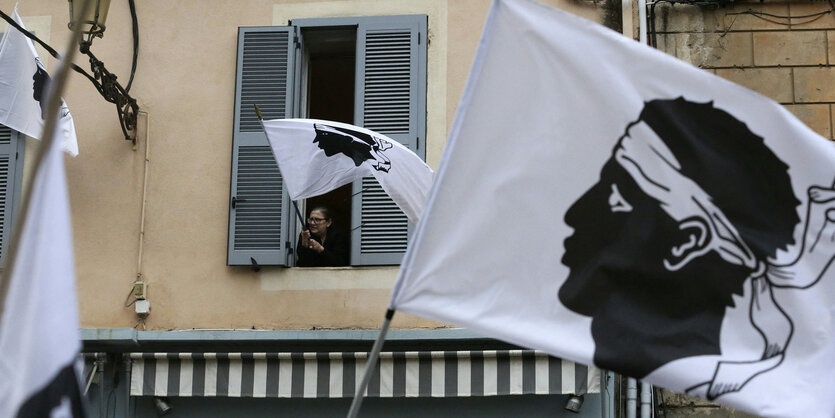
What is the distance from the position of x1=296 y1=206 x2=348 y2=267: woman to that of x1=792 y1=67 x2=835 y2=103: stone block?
3.55 meters

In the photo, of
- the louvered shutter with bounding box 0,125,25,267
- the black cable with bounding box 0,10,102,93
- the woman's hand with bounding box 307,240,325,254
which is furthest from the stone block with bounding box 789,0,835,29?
the louvered shutter with bounding box 0,125,25,267

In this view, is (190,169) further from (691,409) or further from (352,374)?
(691,409)

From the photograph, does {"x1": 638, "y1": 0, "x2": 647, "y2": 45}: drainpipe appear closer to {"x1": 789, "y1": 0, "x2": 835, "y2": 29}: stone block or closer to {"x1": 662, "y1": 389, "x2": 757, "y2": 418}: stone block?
{"x1": 789, "y1": 0, "x2": 835, "y2": 29}: stone block

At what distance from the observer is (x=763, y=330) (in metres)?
5.50

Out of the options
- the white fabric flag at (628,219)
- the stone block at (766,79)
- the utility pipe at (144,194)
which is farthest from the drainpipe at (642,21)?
the white fabric flag at (628,219)

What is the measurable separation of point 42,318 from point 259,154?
222 inches

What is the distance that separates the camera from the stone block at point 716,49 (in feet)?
33.5

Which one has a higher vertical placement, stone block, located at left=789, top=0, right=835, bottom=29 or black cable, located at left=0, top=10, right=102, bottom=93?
stone block, located at left=789, top=0, right=835, bottom=29

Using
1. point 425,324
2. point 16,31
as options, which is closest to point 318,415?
point 425,324

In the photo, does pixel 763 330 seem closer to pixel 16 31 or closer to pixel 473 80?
pixel 473 80

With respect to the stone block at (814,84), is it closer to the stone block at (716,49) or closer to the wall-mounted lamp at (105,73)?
the stone block at (716,49)

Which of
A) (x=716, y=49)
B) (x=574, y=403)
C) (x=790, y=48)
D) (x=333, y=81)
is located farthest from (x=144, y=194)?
(x=790, y=48)

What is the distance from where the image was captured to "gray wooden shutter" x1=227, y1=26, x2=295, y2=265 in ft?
32.7

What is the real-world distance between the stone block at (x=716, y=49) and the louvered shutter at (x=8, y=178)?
5.11m
